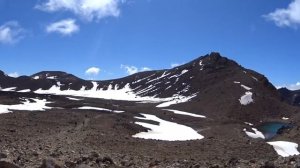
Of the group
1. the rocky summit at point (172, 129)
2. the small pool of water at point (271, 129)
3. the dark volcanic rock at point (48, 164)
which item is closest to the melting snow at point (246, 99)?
the rocky summit at point (172, 129)

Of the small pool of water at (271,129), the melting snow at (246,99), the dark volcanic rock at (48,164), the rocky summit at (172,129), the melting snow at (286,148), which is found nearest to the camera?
the dark volcanic rock at (48,164)

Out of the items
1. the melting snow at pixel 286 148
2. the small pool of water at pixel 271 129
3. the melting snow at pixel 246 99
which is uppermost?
the melting snow at pixel 246 99

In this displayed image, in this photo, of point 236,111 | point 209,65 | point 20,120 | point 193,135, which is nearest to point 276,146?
point 193,135

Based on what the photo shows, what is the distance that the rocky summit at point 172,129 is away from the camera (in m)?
25.5

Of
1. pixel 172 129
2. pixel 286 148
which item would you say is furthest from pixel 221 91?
pixel 286 148

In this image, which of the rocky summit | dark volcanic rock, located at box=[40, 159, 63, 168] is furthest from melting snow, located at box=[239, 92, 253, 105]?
dark volcanic rock, located at box=[40, 159, 63, 168]

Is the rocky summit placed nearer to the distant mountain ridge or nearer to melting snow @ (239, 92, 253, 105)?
melting snow @ (239, 92, 253, 105)

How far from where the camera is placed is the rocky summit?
83.8 ft

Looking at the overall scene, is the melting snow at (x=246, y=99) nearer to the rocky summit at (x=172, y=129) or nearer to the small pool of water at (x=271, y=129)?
the rocky summit at (x=172, y=129)

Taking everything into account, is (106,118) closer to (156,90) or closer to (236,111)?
(236,111)

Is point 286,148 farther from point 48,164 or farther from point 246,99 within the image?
point 246,99

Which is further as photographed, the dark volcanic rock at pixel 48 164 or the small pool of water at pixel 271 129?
the small pool of water at pixel 271 129

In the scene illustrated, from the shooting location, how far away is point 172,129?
63844mm

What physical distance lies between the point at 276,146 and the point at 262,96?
85.5 meters
